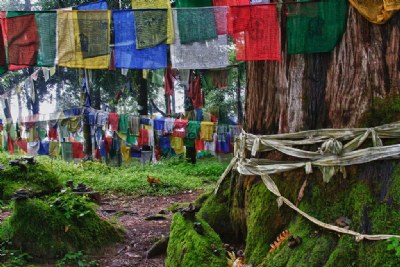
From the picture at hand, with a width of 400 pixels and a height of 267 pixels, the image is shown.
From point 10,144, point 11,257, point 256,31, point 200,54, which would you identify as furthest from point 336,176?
point 10,144

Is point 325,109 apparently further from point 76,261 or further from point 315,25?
point 76,261

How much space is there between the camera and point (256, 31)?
15.1 ft

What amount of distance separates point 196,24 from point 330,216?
9.37 ft

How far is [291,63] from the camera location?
417cm

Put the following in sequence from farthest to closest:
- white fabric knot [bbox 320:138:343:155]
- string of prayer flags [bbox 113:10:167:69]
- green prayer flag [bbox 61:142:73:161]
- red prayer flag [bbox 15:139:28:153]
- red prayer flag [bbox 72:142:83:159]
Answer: red prayer flag [bbox 15:139:28:153], red prayer flag [bbox 72:142:83:159], green prayer flag [bbox 61:142:73:161], string of prayer flags [bbox 113:10:167:69], white fabric knot [bbox 320:138:343:155]

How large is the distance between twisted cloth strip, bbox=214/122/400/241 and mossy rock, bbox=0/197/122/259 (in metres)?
2.30

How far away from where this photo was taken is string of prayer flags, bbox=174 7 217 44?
5.07 m

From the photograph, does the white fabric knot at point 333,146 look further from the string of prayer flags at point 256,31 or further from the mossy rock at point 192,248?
the mossy rock at point 192,248

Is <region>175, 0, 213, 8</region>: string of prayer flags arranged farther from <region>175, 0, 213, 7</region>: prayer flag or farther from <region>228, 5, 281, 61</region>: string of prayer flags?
<region>228, 5, 281, 61</region>: string of prayer flags

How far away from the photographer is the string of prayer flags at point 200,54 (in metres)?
5.36

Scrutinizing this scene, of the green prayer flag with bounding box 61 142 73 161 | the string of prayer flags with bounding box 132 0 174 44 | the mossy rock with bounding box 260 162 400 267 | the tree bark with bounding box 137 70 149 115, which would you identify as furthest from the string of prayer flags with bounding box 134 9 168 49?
the green prayer flag with bounding box 61 142 73 161

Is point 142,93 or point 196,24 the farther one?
point 142,93

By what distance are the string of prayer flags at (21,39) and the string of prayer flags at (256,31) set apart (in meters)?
2.48

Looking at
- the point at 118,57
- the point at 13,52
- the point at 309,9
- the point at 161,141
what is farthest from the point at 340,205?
the point at 161,141
